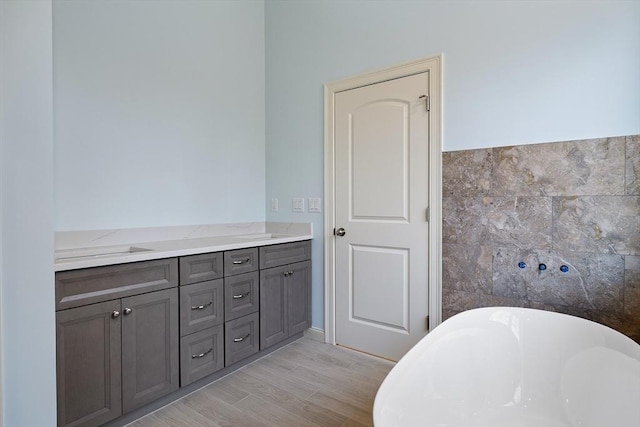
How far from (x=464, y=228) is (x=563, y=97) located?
0.91 m

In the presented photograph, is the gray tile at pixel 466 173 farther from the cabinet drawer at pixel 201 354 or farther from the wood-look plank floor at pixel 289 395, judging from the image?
the cabinet drawer at pixel 201 354

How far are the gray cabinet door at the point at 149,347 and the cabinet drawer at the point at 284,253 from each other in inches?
28.2

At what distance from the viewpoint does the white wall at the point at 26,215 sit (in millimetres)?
1264

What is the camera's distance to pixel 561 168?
1854 mm

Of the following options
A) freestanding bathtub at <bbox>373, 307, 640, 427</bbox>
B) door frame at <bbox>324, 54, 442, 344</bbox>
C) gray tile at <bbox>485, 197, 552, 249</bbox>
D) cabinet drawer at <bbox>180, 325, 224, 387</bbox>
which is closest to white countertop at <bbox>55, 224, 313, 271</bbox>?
cabinet drawer at <bbox>180, 325, 224, 387</bbox>

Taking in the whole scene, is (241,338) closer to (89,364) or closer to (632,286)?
(89,364)

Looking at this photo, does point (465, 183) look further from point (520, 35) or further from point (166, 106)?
point (166, 106)

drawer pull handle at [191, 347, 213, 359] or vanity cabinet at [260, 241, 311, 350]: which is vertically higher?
vanity cabinet at [260, 241, 311, 350]

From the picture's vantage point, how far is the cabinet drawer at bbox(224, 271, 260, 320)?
223 centimetres

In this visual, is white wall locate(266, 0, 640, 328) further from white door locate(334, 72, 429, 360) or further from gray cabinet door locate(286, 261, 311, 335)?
white door locate(334, 72, 429, 360)

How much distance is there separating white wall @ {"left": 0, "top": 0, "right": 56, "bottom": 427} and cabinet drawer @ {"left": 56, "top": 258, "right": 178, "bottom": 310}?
115 millimetres

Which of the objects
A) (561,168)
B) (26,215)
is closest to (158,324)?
(26,215)

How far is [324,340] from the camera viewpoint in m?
2.84

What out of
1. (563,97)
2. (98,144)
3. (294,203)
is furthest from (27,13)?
(563,97)
